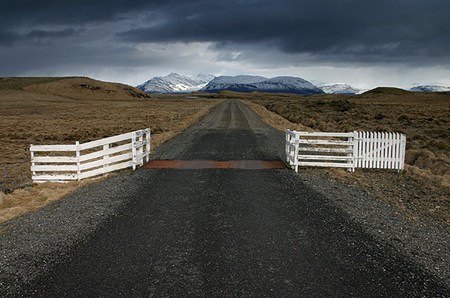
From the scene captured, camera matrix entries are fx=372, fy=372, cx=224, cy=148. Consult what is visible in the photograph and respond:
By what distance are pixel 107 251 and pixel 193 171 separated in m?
6.88

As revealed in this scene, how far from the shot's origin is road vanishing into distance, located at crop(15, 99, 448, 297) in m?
4.94

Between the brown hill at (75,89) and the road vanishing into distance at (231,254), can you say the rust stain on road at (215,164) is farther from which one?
the brown hill at (75,89)

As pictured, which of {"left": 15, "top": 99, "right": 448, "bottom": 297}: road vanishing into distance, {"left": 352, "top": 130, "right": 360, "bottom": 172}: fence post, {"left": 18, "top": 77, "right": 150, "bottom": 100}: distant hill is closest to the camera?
{"left": 15, "top": 99, "right": 448, "bottom": 297}: road vanishing into distance

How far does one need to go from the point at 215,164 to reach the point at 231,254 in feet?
27.2

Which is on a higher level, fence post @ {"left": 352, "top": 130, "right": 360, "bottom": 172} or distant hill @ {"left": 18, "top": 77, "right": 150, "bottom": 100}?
distant hill @ {"left": 18, "top": 77, "right": 150, "bottom": 100}

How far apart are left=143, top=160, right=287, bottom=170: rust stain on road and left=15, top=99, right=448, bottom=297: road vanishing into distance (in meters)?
3.31

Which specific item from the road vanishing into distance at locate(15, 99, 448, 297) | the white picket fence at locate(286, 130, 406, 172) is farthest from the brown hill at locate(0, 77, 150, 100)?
the road vanishing into distance at locate(15, 99, 448, 297)

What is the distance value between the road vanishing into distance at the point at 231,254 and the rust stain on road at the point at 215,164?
3.31 m

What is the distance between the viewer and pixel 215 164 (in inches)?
559

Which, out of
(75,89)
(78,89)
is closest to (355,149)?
(78,89)

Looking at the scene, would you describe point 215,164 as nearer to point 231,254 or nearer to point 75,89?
point 231,254

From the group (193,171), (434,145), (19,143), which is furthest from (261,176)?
(19,143)

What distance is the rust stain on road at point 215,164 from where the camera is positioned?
536 inches

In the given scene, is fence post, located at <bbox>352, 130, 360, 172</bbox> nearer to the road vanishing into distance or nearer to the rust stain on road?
the rust stain on road
